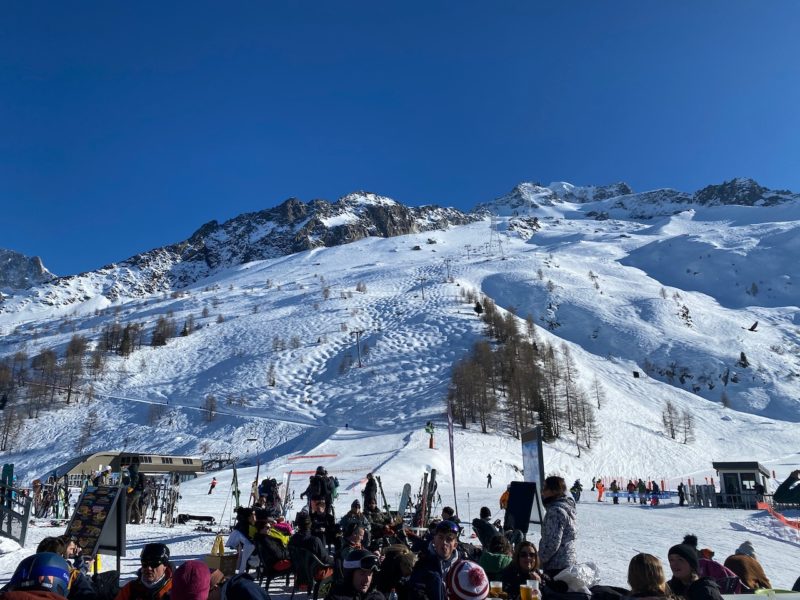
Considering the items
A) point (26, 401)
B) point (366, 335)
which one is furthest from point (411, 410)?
point (26, 401)

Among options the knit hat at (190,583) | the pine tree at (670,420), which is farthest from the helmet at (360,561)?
the pine tree at (670,420)

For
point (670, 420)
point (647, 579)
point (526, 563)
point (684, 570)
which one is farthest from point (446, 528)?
point (670, 420)

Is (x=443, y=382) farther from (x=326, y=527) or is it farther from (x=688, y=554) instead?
(x=688, y=554)

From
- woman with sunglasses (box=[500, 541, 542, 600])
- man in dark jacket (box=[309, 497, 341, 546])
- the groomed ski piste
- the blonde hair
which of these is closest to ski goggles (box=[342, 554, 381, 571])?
woman with sunglasses (box=[500, 541, 542, 600])

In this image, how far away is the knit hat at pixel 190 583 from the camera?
3.65 metres

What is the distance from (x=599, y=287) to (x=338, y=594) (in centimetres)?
11624

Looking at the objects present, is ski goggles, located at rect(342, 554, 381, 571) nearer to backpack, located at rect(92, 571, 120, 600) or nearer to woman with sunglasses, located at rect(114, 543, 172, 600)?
woman with sunglasses, located at rect(114, 543, 172, 600)

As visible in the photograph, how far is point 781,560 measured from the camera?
11109 millimetres

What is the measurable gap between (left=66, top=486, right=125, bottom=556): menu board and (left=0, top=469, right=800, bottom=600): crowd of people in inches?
16.4

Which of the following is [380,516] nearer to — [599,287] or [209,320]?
[209,320]

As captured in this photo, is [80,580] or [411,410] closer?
[80,580]

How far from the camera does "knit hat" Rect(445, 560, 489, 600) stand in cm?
407

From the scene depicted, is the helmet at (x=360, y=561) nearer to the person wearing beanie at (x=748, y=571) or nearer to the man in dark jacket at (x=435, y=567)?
the man in dark jacket at (x=435, y=567)

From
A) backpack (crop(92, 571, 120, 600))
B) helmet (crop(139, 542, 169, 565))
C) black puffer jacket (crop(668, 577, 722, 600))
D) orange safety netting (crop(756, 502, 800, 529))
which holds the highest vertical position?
helmet (crop(139, 542, 169, 565))
